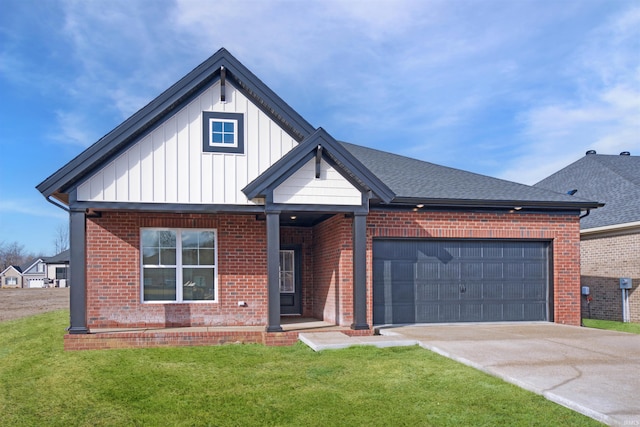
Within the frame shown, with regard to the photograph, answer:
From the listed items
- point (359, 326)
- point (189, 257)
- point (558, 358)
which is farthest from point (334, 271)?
point (558, 358)

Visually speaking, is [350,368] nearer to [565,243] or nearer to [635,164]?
[565,243]

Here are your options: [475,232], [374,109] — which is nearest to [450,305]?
[475,232]

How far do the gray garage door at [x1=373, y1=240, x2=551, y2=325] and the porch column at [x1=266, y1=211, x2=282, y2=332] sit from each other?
111 inches

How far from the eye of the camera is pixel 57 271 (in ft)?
207

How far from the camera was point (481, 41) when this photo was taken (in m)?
14.9

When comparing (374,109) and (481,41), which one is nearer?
(481,41)

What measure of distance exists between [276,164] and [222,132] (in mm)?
1675

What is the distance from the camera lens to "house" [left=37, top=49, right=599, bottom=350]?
10227mm

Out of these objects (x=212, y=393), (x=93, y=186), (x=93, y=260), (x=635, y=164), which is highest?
(x=635, y=164)

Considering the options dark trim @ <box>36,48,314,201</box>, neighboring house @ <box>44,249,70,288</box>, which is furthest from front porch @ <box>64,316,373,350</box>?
neighboring house @ <box>44,249,70,288</box>

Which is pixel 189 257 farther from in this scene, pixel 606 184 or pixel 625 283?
pixel 606 184

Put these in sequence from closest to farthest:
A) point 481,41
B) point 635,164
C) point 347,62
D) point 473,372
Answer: point 473,372, point 481,41, point 347,62, point 635,164

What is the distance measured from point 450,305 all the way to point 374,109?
481 inches

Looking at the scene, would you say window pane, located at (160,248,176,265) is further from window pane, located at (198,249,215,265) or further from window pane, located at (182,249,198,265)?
window pane, located at (198,249,215,265)
